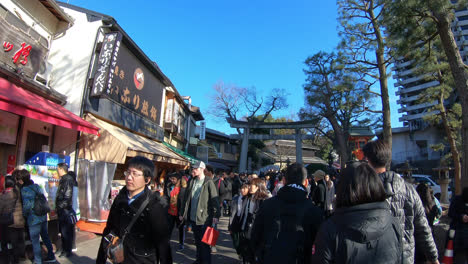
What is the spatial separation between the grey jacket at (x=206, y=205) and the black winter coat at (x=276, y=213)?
8.26 feet

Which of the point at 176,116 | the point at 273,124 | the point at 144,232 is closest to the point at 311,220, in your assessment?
the point at 144,232

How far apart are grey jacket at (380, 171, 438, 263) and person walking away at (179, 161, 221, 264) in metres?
3.26

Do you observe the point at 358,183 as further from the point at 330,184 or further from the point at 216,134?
the point at 216,134

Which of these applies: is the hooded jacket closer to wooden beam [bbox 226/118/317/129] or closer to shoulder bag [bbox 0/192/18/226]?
shoulder bag [bbox 0/192/18/226]

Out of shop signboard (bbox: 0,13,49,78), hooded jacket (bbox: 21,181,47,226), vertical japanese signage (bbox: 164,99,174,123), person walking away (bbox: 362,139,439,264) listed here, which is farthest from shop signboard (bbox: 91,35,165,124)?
person walking away (bbox: 362,139,439,264)

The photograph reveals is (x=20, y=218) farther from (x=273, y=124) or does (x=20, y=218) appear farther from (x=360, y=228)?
(x=273, y=124)

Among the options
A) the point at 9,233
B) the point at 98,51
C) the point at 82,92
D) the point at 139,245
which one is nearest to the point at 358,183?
the point at 139,245

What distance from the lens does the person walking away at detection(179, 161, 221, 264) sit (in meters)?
4.86

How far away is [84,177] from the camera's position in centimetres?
734

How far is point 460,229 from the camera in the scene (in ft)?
12.6

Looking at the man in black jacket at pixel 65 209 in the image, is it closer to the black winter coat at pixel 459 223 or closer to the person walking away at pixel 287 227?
the person walking away at pixel 287 227

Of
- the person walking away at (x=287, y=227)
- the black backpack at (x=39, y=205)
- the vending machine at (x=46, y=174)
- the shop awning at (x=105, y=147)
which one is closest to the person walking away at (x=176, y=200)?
the shop awning at (x=105, y=147)

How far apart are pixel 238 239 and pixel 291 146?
38.0 metres

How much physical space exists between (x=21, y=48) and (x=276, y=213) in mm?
7684
